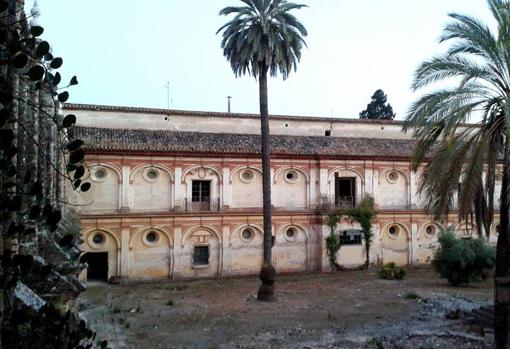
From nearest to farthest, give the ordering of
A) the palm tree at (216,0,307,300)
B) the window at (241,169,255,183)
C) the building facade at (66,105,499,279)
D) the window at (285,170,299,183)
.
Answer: the palm tree at (216,0,307,300) < the building facade at (66,105,499,279) < the window at (241,169,255,183) < the window at (285,170,299,183)

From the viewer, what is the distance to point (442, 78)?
12031 mm

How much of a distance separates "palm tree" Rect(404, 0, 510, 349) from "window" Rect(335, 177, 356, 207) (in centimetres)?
1824

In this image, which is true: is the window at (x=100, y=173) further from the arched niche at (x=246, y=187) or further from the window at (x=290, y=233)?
the window at (x=290, y=233)

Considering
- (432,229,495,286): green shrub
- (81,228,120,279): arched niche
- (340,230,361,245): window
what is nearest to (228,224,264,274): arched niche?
(340,230,361,245): window

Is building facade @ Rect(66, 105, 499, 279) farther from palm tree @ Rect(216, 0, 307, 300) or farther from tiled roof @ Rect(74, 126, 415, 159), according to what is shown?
palm tree @ Rect(216, 0, 307, 300)

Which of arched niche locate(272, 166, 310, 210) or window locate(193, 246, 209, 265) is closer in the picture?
window locate(193, 246, 209, 265)

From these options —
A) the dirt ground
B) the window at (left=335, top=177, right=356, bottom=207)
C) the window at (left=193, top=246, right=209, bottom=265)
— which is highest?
the window at (left=335, top=177, right=356, bottom=207)

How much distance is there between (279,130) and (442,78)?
20.0 meters

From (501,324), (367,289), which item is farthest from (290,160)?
(501,324)

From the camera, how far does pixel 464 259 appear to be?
24062 millimetres

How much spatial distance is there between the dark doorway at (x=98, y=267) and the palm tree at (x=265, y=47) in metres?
10.5

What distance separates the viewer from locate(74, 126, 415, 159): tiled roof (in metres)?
26.7

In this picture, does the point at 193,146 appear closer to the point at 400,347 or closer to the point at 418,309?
the point at 418,309

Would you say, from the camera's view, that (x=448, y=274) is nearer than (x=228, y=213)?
Yes
